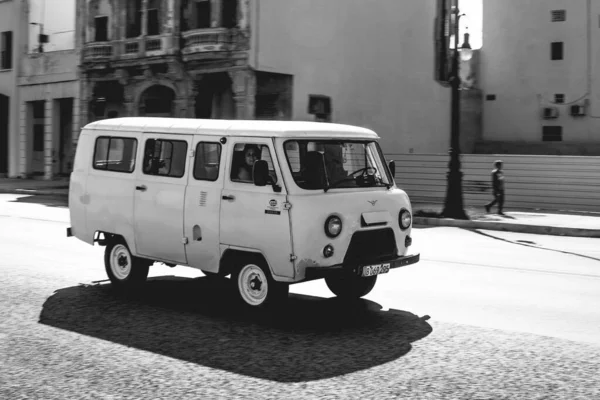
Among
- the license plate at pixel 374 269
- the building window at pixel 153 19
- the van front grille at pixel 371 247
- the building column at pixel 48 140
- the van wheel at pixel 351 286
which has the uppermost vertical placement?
the building window at pixel 153 19

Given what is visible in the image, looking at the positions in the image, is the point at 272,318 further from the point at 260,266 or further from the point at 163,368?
the point at 163,368

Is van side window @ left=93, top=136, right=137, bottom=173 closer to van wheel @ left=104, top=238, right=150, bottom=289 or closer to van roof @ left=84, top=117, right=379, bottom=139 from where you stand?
van roof @ left=84, top=117, right=379, bottom=139

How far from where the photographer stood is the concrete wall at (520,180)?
79.9ft

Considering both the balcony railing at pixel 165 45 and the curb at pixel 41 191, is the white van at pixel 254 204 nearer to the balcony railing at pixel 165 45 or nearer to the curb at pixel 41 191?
the balcony railing at pixel 165 45

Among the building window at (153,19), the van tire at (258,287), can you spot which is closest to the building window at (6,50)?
the building window at (153,19)

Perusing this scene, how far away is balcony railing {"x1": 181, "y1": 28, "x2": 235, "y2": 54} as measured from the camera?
96.7 ft

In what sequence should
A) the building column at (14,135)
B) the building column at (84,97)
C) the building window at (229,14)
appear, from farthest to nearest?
the building column at (14,135)
the building column at (84,97)
the building window at (229,14)

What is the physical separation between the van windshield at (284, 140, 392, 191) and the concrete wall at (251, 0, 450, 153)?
71.3ft

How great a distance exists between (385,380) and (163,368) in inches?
65.7

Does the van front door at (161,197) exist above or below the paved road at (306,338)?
above

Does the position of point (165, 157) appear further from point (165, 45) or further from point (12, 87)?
point (12, 87)

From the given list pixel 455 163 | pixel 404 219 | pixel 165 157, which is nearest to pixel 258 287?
pixel 404 219

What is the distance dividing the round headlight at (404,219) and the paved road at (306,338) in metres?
0.90

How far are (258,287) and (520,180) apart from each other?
19849 mm
